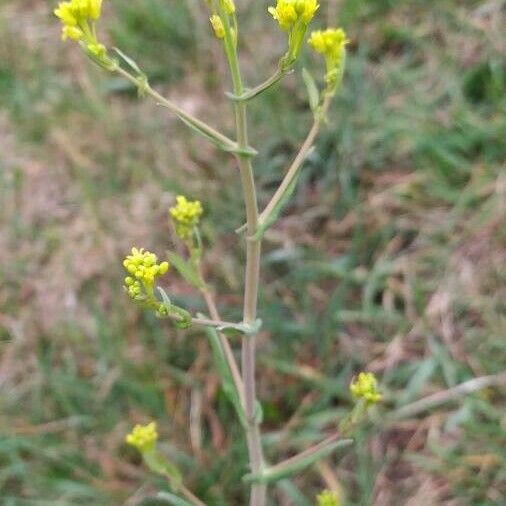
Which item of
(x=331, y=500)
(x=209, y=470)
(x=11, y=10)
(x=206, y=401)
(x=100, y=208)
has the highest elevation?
(x=11, y=10)

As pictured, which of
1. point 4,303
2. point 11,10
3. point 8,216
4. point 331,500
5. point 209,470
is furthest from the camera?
point 11,10

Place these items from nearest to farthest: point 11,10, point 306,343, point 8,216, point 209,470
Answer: point 209,470 → point 306,343 → point 8,216 → point 11,10

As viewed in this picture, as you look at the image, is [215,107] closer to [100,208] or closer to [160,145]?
[160,145]

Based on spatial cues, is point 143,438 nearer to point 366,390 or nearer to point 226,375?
point 226,375

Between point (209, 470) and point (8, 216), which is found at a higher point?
point (8, 216)

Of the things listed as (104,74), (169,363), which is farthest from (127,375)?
(104,74)

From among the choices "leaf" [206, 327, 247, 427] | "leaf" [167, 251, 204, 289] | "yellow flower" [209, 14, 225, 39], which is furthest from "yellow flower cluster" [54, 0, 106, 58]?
"leaf" [206, 327, 247, 427]

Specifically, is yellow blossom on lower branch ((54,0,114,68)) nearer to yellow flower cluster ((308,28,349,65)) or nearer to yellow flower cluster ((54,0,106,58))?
yellow flower cluster ((54,0,106,58))
